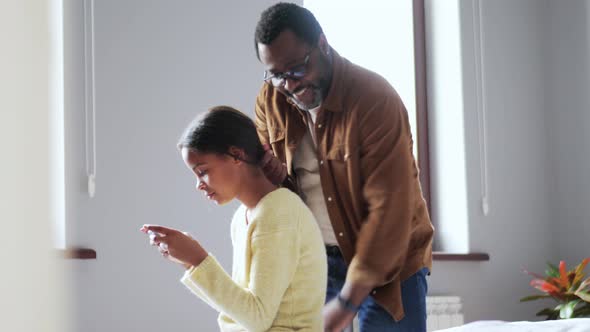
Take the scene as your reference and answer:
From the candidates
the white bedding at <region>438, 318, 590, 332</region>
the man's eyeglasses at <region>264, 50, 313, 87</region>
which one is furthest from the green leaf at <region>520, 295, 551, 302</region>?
the man's eyeglasses at <region>264, 50, 313, 87</region>

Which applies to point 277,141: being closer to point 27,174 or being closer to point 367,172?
point 367,172

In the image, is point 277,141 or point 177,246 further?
point 277,141

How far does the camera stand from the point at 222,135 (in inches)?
52.9

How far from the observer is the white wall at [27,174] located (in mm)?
Result: 167

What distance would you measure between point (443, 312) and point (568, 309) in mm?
553

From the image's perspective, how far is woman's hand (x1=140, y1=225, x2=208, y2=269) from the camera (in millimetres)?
1257

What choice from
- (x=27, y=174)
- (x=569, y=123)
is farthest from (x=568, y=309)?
(x=27, y=174)

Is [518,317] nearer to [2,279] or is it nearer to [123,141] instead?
[123,141]

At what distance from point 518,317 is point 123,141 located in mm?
2322

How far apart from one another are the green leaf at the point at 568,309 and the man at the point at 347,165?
2.46 metres

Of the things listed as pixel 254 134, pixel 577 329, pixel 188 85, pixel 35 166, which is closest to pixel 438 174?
pixel 188 85

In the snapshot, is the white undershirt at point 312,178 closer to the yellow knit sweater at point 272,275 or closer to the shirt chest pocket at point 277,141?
the shirt chest pocket at point 277,141

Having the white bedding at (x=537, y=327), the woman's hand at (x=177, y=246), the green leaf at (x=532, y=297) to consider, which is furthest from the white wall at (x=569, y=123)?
the woman's hand at (x=177, y=246)

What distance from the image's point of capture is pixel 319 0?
13.4ft
